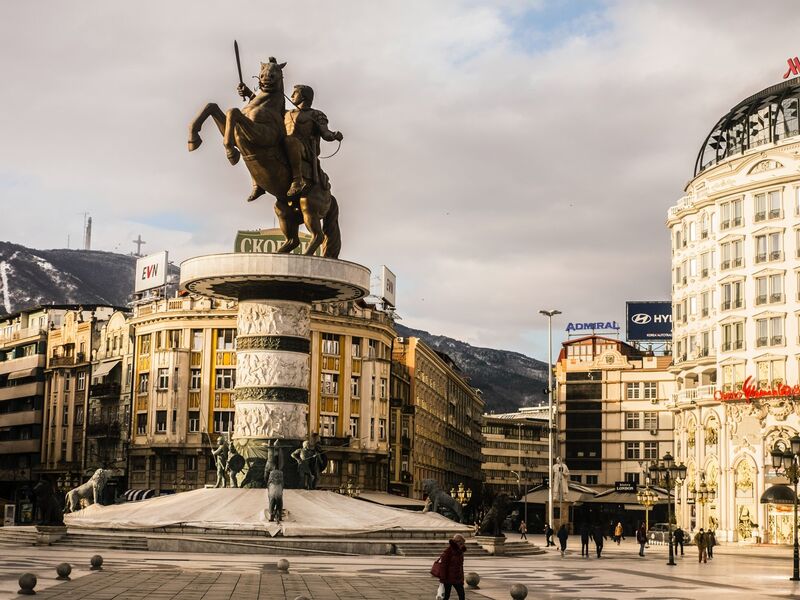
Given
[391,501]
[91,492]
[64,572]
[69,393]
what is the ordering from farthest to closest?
[69,393]
[391,501]
[91,492]
[64,572]

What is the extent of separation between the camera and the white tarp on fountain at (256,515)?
44.2 m

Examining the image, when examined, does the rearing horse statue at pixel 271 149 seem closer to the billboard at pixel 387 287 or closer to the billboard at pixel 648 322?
the billboard at pixel 387 287

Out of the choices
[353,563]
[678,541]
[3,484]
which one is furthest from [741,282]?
[3,484]

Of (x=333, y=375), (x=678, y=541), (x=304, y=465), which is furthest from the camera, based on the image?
(x=333, y=375)

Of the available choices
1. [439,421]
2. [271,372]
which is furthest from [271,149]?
[439,421]

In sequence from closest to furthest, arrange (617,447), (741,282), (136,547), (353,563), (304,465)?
1. (353,563)
2. (136,547)
3. (304,465)
4. (741,282)
5. (617,447)

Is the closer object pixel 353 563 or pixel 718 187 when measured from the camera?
pixel 353 563

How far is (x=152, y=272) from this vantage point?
343ft

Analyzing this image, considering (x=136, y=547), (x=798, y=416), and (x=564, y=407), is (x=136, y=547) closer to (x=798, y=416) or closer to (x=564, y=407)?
(x=798, y=416)

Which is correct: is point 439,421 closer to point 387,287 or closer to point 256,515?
point 387,287

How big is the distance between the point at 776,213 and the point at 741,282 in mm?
5116

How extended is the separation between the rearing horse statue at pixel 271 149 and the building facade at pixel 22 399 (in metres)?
71.0

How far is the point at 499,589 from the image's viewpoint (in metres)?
30.8

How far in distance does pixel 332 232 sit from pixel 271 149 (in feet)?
16.0
